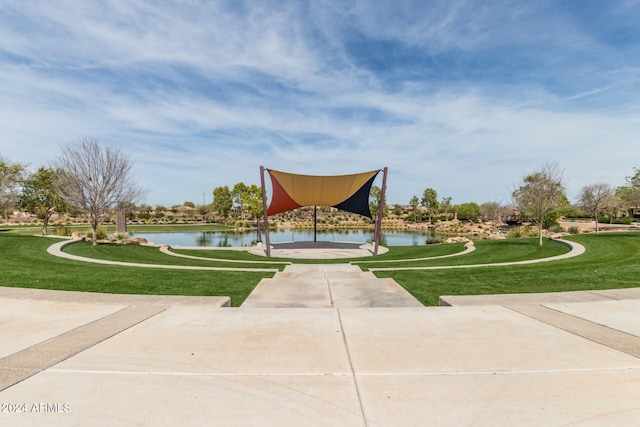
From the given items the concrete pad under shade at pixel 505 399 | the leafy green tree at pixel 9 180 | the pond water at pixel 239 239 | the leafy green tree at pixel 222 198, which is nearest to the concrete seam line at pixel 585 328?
the concrete pad under shade at pixel 505 399

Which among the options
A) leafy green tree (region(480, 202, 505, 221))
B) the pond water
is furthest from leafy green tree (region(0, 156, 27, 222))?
leafy green tree (region(480, 202, 505, 221))

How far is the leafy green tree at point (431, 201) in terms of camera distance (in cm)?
8118

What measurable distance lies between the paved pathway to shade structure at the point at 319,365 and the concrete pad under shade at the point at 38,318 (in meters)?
0.03

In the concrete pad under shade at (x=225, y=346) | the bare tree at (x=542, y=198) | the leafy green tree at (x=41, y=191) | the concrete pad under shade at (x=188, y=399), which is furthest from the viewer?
the leafy green tree at (x=41, y=191)

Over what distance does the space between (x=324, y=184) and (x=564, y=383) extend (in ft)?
61.5

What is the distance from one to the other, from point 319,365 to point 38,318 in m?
4.19

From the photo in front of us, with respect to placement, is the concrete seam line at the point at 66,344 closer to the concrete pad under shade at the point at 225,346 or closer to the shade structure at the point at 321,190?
the concrete pad under shade at the point at 225,346

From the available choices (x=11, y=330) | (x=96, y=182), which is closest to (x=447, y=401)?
(x=11, y=330)

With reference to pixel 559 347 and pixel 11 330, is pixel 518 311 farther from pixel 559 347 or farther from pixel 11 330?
pixel 11 330

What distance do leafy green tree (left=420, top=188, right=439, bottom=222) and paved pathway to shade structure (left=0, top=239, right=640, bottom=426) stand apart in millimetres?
78363

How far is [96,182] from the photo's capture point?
1964 cm

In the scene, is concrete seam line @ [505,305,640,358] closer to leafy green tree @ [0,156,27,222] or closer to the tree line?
the tree line

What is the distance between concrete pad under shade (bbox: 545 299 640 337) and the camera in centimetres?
455

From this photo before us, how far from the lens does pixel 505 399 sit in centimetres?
270
